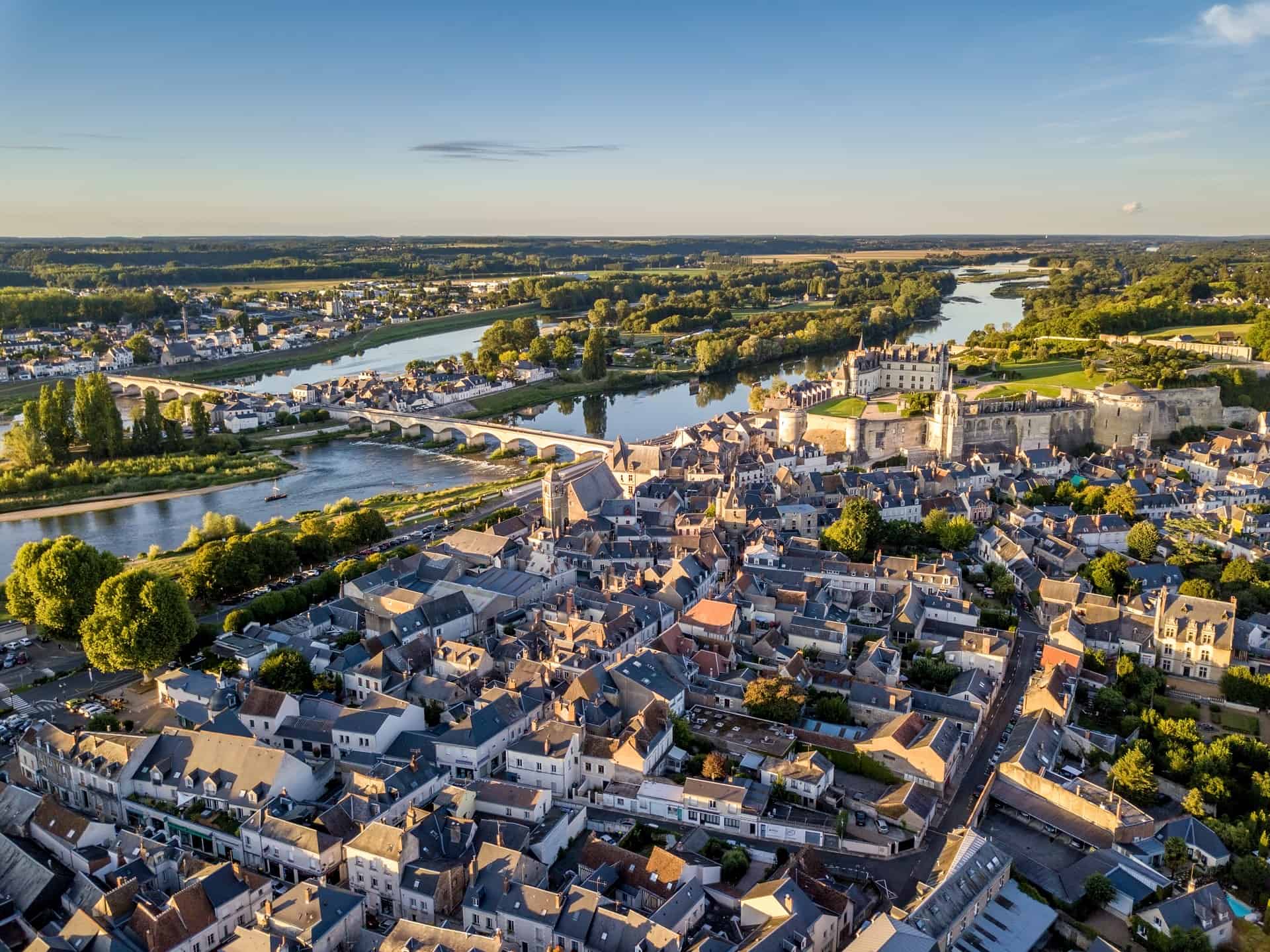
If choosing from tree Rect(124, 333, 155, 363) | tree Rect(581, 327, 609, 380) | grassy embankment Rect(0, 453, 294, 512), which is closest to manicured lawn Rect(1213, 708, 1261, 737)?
grassy embankment Rect(0, 453, 294, 512)

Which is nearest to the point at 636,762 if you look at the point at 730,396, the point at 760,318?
the point at 730,396

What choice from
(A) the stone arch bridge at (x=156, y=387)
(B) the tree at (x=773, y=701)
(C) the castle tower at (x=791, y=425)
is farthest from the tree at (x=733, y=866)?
(A) the stone arch bridge at (x=156, y=387)

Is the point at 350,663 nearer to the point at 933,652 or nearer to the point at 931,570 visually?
the point at 933,652

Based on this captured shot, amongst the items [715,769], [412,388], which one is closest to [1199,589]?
[715,769]

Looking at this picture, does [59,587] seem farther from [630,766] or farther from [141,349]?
[141,349]

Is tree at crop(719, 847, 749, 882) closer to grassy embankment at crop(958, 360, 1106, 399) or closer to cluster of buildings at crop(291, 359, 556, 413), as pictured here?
grassy embankment at crop(958, 360, 1106, 399)

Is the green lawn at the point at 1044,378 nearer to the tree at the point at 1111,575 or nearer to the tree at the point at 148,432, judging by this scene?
the tree at the point at 1111,575
